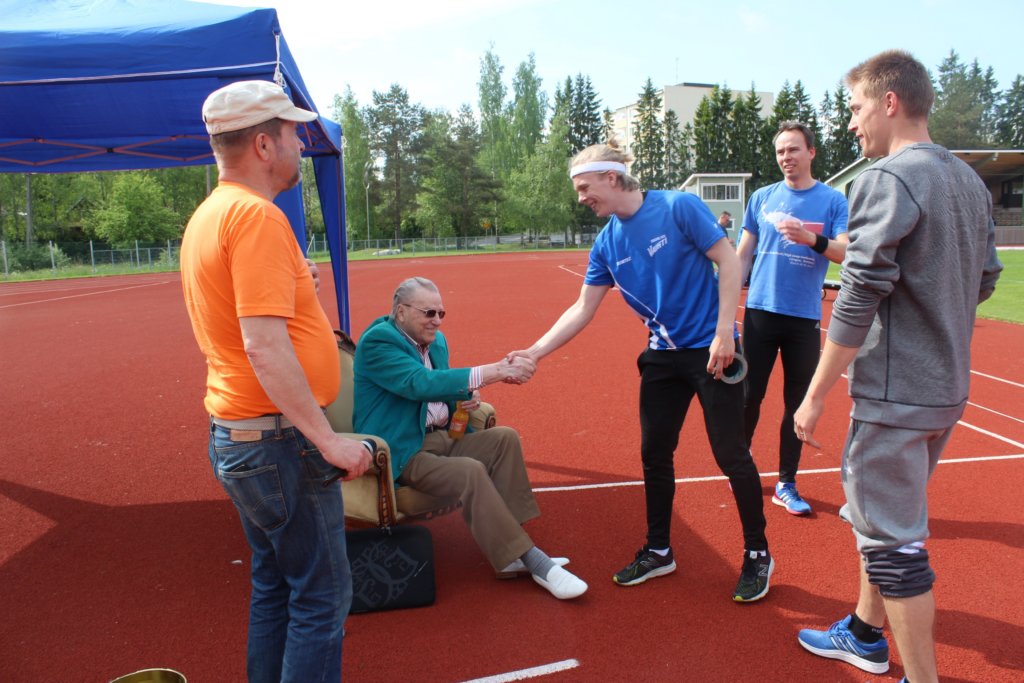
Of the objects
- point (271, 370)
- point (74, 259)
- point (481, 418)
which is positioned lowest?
point (481, 418)

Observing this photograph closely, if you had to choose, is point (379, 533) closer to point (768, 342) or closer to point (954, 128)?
point (768, 342)

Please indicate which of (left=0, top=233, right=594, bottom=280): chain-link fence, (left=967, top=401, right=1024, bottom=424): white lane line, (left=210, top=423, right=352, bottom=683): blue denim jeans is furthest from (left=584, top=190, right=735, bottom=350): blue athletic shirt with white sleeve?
(left=0, top=233, right=594, bottom=280): chain-link fence

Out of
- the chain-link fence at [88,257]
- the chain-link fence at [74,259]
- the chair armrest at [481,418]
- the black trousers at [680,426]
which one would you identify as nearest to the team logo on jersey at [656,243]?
the black trousers at [680,426]

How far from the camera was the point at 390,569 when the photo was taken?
3250 mm

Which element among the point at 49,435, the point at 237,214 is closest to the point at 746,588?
the point at 237,214

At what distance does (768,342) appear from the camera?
411 centimetres

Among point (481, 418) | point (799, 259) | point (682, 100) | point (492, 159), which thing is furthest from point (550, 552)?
point (682, 100)

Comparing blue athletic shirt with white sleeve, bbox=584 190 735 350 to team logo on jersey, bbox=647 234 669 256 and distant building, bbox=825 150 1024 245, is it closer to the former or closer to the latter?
team logo on jersey, bbox=647 234 669 256

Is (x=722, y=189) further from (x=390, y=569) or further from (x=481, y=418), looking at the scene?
(x=390, y=569)

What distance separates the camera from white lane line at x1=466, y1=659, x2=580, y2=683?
2.65m

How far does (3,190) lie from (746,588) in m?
60.3

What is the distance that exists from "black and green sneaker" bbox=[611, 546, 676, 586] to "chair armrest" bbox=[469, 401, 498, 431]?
1.18 m

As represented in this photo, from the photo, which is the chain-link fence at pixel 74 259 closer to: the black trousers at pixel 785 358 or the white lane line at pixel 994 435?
the black trousers at pixel 785 358

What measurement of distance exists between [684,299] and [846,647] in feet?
5.12
